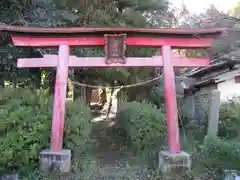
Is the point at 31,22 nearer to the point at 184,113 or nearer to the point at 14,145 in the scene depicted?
the point at 14,145

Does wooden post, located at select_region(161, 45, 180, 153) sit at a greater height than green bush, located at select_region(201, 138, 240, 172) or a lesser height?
greater

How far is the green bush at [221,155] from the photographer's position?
6.63 m

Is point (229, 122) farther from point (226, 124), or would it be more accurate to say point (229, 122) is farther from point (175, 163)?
point (175, 163)

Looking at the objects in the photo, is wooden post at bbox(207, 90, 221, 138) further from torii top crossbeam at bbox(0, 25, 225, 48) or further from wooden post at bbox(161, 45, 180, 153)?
wooden post at bbox(161, 45, 180, 153)

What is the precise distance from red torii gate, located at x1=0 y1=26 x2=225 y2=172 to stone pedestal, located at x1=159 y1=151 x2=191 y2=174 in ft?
3.79

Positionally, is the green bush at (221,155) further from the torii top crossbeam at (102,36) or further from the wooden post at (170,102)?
the torii top crossbeam at (102,36)

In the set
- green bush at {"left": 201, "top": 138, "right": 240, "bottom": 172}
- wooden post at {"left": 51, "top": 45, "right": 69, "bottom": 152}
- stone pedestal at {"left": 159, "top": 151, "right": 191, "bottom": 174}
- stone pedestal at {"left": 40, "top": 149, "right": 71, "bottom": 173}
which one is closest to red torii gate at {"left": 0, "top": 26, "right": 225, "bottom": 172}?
wooden post at {"left": 51, "top": 45, "right": 69, "bottom": 152}

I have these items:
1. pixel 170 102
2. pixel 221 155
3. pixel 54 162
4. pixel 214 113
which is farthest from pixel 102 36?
pixel 221 155

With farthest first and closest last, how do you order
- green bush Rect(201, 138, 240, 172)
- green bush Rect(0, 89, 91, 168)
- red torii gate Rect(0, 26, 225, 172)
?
red torii gate Rect(0, 26, 225, 172) < green bush Rect(0, 89, 91, 168) < green bush Rect(201, 138, 240, 172)

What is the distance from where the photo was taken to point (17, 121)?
7098 mm

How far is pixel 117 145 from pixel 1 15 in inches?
244

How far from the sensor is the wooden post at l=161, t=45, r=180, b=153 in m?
7.78

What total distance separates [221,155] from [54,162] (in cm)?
391

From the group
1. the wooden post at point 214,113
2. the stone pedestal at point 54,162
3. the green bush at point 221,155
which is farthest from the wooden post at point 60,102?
the wooden post at point 214,113
